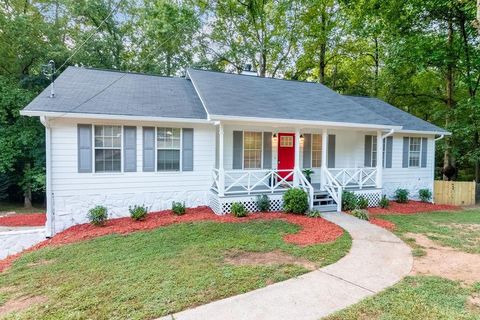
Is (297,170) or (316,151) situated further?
(316,151)

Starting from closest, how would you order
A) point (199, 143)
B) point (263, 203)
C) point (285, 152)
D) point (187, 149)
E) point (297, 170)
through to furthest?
point (263, 203) → point (187, 149) → point (199, 143) → point (297, 170) → point (285, 152)

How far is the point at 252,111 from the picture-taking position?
8891 millimetres

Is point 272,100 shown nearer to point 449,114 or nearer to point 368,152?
point 368,152

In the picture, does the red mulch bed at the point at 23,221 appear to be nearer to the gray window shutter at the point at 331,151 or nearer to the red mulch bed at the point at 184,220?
the red mulch bed at the point at 184,220

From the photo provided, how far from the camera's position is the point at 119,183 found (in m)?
8.34

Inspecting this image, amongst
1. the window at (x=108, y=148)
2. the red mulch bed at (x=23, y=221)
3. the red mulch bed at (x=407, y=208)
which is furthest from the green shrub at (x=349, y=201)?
the red mulch bed at (x=23, y=221)

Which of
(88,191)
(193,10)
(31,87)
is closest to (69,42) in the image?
(31,87)

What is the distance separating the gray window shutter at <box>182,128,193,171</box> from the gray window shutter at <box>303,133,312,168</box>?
4.84 meters

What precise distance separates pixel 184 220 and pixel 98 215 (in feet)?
8.01

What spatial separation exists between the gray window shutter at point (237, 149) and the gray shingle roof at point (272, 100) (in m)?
1.27

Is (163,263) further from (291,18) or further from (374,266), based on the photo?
(291,18)

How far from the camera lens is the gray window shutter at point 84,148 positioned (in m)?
7.83

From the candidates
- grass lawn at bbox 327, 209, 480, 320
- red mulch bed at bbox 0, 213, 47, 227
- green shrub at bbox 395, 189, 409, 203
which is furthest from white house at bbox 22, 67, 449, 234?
grass lawn at bbox 327, 209, 480, 320

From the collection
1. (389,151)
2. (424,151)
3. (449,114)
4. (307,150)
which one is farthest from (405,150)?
(449,114)
